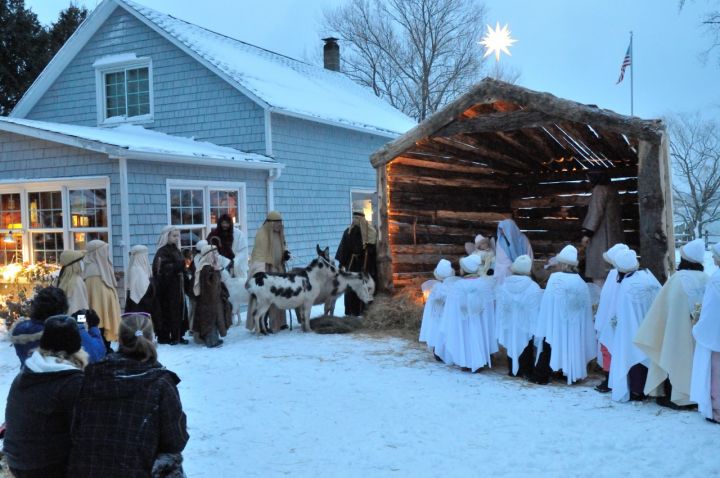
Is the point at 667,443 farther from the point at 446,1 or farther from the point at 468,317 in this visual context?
the point at 446,1

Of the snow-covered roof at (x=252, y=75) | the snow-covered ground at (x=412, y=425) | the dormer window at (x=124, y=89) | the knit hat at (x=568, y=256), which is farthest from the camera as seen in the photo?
the dormer window at (x=124, y=89)

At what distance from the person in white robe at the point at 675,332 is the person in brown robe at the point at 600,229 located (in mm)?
3203

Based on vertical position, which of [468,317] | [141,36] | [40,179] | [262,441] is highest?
[141,36]

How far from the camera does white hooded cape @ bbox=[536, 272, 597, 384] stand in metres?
6.99

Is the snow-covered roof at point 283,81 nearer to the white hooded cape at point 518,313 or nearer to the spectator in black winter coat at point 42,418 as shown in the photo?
the white hooded cape at point 518,313

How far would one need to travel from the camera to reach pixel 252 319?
33.0 ft

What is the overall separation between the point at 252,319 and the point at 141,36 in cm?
911

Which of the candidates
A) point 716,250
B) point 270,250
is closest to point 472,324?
point 716,250

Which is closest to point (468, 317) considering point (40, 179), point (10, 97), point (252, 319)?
point (252, 319)

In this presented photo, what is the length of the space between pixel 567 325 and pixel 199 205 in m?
7.71

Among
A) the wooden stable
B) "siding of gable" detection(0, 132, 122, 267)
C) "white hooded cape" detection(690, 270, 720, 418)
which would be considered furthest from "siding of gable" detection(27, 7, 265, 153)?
"white hooded cape" detection(690, 270, 720, 418)

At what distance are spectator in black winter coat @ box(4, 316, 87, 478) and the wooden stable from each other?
260 inches

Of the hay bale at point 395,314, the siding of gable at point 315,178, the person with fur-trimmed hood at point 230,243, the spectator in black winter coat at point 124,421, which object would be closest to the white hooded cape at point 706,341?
the spectator in black winter coat at point 124,421

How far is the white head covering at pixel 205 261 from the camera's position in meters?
9.29
